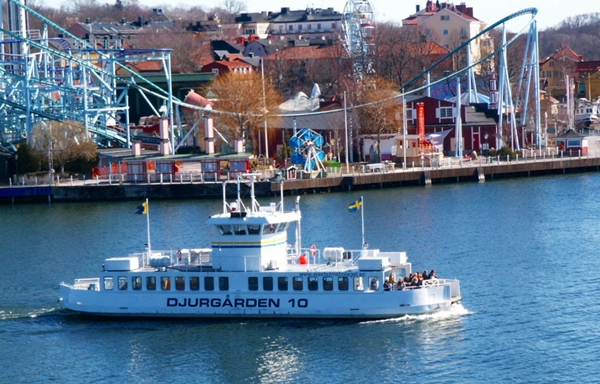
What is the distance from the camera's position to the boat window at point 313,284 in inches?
1679

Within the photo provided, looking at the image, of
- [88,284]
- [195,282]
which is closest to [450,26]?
[88,284]

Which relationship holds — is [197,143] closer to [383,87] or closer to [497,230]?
[383,87]

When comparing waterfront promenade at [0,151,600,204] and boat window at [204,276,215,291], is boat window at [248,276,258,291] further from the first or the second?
waterfront promenade at [0,151,600,204]

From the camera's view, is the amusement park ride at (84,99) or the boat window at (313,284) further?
the amusement park ride at (84,99)

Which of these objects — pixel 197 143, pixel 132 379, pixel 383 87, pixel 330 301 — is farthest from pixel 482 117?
pixel 132 379

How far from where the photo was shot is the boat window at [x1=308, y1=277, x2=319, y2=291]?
42656 millimetres

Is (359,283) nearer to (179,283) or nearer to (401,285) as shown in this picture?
(401,285)

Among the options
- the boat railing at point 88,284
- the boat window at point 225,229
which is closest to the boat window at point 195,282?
the boat window at point 225,229

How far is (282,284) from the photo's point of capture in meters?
43.1

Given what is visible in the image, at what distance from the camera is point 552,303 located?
44438mm

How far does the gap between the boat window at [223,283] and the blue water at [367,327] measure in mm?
1231

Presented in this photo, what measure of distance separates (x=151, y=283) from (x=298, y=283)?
5.31 m

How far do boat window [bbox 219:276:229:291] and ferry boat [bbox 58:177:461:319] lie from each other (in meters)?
0.03

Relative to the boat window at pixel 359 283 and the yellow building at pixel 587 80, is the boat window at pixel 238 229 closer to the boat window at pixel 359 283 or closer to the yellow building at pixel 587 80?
the boat window at pixel 359 283
